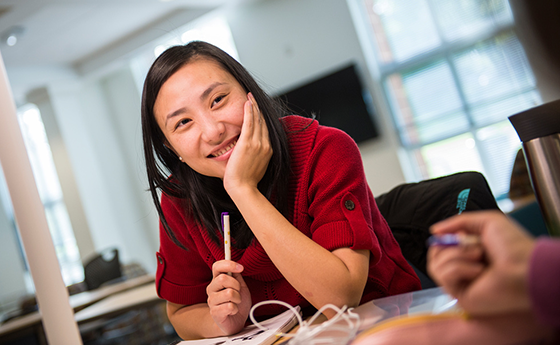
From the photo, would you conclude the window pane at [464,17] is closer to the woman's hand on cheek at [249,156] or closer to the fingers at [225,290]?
the woman's hand on cheek at [249,156]

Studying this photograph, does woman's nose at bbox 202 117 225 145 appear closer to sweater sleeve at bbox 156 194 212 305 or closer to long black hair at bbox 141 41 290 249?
long black hair at bbox 141 41 290 249

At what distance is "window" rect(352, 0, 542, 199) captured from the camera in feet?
16.5

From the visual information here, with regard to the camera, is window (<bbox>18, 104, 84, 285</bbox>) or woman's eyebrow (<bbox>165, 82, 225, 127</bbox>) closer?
woman's eyebrow (<bbox>165, 82, 225, 127</bbox>)

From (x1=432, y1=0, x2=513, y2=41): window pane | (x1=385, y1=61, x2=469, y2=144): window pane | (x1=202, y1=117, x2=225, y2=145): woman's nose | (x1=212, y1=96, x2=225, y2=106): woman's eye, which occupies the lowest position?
(x1=202, y1=117, x2=225, y2=145): woman's nose

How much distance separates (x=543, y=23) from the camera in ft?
0.79

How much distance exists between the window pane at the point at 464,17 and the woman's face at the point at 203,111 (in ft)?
16.0

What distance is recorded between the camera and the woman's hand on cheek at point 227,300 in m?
0.79

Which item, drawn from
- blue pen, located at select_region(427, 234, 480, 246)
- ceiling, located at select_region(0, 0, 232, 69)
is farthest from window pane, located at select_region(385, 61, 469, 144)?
blue pen, located at select_region(427, 234, 480, 246)

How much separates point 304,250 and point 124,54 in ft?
21.8

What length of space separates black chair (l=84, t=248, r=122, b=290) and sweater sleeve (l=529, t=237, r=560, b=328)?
4.80 m

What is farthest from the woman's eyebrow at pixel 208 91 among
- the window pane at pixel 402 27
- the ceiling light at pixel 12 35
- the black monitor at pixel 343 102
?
the ceiling light at pixel 12 35

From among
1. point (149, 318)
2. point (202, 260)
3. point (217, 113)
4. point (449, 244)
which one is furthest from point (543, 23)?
point (149, 318)

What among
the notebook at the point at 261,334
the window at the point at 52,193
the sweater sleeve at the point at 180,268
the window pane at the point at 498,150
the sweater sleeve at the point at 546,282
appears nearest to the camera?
the sweater sleeve at the point at 546,282

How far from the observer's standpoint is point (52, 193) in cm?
746
